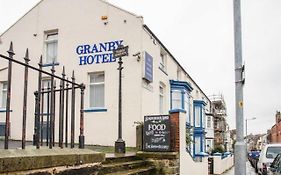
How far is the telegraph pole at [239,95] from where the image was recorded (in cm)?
654

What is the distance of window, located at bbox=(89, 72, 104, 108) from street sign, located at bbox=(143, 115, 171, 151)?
579cm

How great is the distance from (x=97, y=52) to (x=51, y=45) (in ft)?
10.6

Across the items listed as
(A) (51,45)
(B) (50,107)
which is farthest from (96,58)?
(B) (50,107)

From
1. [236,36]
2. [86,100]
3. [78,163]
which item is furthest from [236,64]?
[86,100]

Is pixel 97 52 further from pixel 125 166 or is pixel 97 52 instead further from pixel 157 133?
pixel 125 166

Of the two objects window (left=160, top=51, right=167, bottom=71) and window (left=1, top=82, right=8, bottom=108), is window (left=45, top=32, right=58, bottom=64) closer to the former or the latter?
window (left=1, top=82, right=8, bottom=108)

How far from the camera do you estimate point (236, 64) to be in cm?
694

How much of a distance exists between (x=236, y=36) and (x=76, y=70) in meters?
12.3

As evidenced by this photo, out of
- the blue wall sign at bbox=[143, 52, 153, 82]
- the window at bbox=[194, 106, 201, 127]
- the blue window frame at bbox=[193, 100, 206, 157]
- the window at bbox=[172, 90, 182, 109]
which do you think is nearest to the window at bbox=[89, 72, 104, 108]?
the blue wall sign at bbox=[143, 52, 153, 82]

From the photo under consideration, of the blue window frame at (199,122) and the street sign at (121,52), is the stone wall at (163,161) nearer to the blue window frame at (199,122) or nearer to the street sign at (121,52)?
the street sign at (121,52)

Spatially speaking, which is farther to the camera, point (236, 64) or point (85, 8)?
point (85, 8)

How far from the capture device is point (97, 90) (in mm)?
17719

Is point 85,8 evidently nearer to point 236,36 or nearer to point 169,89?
point 169,89

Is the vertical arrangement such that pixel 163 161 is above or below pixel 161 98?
below
